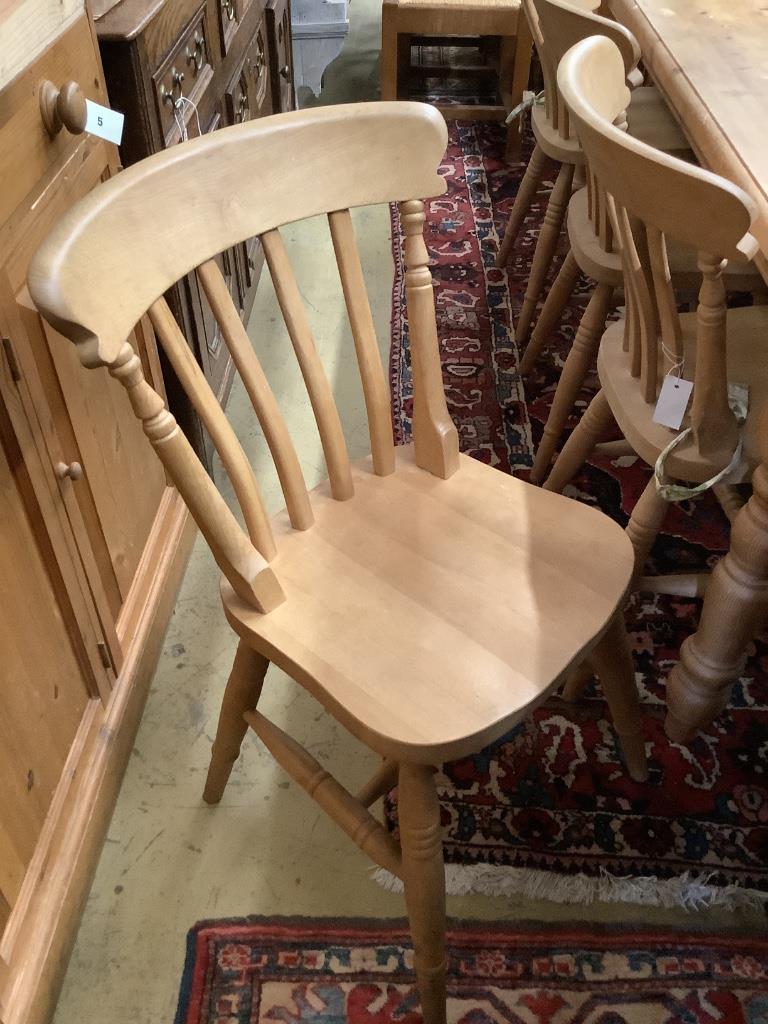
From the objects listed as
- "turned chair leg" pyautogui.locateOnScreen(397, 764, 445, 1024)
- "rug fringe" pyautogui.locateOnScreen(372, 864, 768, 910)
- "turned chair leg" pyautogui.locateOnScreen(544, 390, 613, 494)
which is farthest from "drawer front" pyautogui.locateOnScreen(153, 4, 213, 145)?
"rug fringe" pyautogui.locateOnScreen(372, 864, 768, 910)

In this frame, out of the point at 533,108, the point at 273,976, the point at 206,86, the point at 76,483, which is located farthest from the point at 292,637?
the point at 533,108

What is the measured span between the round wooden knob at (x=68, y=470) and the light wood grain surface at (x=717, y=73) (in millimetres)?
784

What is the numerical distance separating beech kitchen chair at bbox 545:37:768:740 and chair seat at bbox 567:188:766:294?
0.39 feet

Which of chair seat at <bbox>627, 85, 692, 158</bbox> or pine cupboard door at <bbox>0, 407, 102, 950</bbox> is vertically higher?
chair seat at <bbox>627, 85, 692, 158</bbox>

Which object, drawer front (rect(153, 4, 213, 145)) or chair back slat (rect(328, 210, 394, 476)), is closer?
chair back slat (rect(328, 210, 394, 476))

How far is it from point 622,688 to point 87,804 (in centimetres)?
72

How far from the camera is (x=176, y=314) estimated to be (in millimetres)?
1391

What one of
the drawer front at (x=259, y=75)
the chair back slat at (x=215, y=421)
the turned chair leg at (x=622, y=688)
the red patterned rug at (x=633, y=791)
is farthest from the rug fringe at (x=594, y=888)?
the drawer front at (x=259, y=75)

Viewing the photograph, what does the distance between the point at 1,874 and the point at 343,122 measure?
34.3 inches

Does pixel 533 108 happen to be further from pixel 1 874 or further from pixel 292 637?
pixel 1 874

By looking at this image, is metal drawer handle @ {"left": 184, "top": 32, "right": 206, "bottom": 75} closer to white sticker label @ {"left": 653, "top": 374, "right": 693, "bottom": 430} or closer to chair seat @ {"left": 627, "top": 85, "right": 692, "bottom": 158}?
chair seat @ {"left": 627, "top": 85, "right": 692, "bottom": 158}

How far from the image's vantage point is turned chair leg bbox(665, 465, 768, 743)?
95 cm

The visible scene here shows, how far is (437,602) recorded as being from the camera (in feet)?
2.98

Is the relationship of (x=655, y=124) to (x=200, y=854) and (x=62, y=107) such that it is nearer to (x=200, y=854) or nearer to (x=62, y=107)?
(x=62, y=107)
